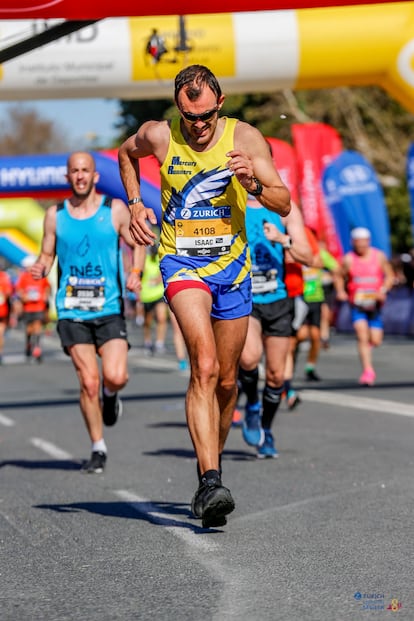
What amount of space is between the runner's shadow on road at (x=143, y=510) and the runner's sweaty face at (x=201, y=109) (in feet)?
6.06

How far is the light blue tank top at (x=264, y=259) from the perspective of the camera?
30.2ft

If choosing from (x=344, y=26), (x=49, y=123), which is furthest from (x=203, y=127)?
(x=49, y=123)

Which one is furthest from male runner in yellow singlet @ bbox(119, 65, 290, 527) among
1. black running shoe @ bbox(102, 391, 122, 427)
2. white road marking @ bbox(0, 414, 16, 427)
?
white road marking @ bbox(0, 414, 16, 427)

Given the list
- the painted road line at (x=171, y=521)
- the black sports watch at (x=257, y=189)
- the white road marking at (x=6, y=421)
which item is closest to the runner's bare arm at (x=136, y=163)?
the black sports watch at (x=257, y=189)

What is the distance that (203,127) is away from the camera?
584 cm

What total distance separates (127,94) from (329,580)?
945cm

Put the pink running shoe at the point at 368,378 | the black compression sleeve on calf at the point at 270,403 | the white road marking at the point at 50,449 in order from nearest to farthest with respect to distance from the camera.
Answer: the black compression sleeve on calf at the point at 270,403 → the white road marking at the point at 50,449 → the pink running shoe at the point at 368,378

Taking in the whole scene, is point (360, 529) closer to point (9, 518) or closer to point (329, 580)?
point (329, 580)

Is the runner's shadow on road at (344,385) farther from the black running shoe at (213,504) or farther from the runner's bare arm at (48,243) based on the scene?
the black running shoe at (213,504)

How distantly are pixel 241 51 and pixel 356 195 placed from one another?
13112 millimetres

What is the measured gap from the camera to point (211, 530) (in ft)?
19.8

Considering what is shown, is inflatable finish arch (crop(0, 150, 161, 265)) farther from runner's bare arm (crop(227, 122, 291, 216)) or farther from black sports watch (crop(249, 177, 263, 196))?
black sports watch (crop(249, 177, 263, 196))

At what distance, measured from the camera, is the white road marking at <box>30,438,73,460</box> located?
31.8 ft

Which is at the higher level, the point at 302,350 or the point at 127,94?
the point at 127,94
